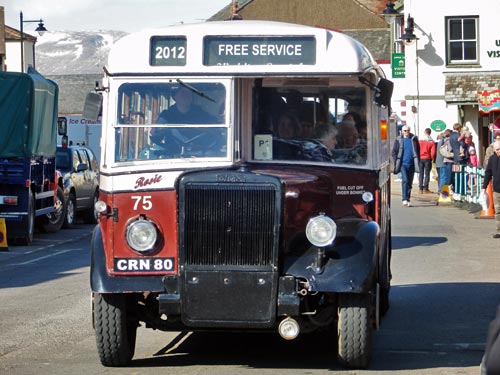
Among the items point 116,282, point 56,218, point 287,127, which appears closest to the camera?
point 116,282

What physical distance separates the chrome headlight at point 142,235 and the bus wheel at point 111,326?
41 centimetres

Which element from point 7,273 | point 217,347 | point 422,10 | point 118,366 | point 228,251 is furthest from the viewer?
point 422,10

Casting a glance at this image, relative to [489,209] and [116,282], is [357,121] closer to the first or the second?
[116,282]

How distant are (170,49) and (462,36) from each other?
35.6m

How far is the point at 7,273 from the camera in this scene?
669 inches

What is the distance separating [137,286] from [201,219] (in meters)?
0.69

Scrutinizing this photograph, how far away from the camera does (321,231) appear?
8.37 m

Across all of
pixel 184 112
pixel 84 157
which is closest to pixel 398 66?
pixel 84 157

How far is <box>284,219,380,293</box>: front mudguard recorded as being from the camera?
8297 mm

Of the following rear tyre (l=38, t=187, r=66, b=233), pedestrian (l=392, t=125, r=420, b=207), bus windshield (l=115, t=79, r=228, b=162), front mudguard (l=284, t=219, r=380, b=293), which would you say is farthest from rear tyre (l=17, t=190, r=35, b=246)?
front mudguard (l=284, t=219, r=380, b=293)

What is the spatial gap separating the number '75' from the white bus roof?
1.02 meters

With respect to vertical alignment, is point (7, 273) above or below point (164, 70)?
below

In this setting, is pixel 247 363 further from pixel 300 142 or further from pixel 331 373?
pixel 300 142

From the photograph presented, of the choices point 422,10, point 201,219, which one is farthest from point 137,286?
point 422,10
